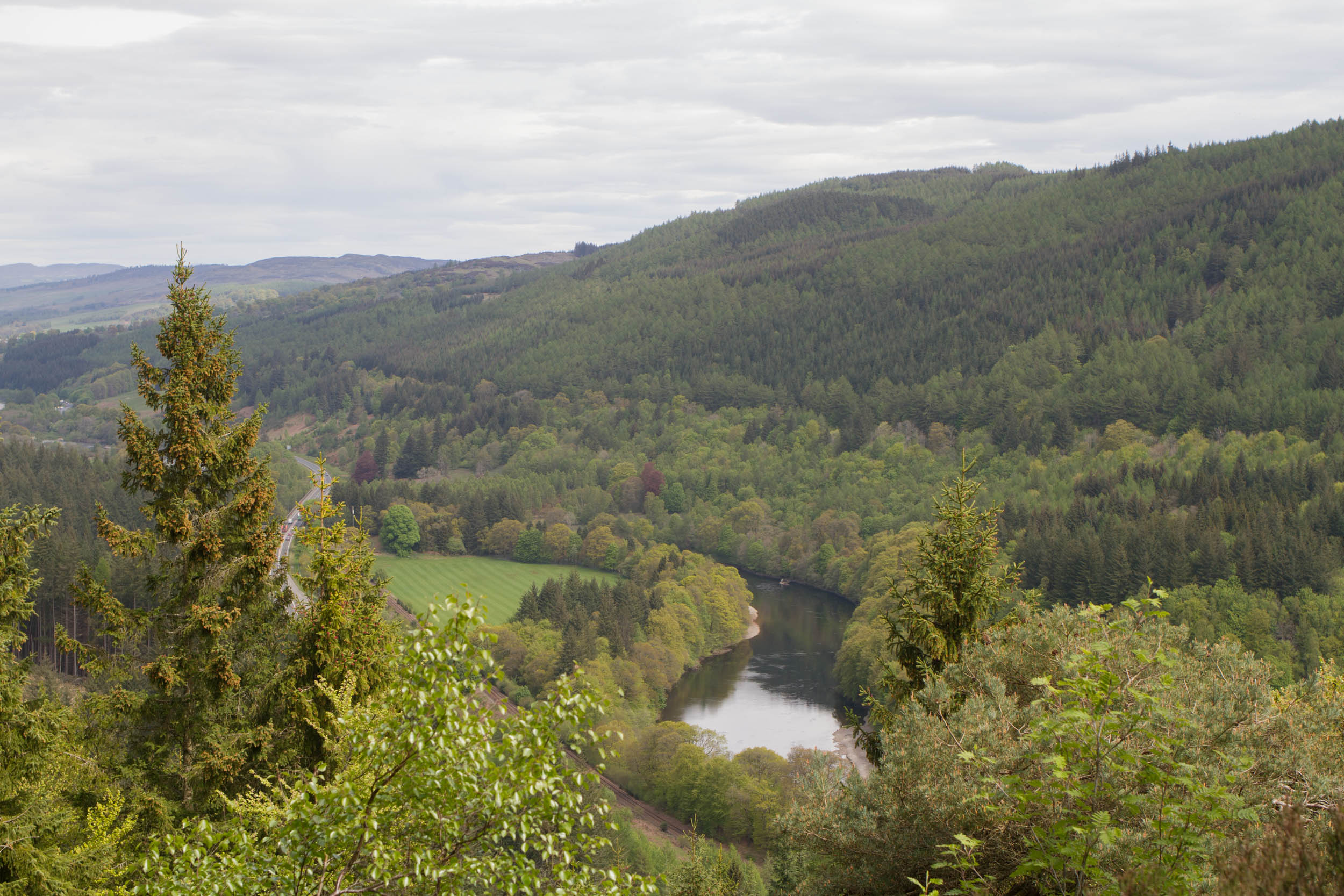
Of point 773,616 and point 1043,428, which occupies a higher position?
point 1043,428

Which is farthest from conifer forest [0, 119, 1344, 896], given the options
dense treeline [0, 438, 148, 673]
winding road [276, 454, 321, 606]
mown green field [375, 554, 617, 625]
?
mown green field [375, 554, 617, 625]

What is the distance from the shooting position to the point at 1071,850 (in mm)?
8312

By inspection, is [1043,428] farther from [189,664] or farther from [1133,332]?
[189,664]

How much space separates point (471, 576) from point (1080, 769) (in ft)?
361

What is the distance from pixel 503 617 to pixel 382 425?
11751 centimetres

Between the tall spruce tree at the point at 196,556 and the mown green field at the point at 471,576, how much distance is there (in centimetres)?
7997

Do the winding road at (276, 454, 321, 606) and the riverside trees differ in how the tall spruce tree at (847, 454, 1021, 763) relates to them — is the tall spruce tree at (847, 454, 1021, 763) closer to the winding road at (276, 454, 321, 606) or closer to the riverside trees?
the riverside trees

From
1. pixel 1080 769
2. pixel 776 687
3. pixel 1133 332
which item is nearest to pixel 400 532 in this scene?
pixel 776 687

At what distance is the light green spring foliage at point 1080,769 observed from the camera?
28.9ft

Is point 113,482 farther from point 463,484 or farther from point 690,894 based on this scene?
point 690,894

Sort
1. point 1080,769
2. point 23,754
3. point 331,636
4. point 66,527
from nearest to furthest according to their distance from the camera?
point 1080,769, point 23,754, point 331,636, point 66,527

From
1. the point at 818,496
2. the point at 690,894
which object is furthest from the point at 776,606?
the point at 690,894

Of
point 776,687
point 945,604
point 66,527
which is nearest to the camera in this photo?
point 945,604

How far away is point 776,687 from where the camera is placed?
3100 inches
